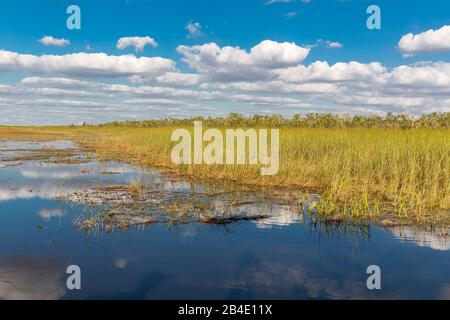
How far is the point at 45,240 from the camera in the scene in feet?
23.9

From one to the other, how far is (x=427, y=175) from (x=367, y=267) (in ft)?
21.5

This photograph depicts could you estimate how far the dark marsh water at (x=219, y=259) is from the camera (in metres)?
5.27

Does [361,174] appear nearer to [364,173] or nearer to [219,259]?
[364,173]

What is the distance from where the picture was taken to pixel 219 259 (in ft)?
21.1

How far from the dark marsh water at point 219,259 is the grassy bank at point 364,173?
4.49 ft

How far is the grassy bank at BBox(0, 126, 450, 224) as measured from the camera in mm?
9453

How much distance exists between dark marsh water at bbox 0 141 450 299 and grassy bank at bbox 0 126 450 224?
137 centimetres

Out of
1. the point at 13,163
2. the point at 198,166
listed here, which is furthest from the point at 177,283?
the point at 13,163

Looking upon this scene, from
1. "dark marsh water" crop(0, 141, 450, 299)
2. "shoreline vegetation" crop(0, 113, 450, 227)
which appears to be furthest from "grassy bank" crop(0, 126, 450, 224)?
"dark marsh water" crop(0, 141, 450, 299)

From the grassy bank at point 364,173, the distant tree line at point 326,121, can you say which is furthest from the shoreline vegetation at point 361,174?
the distant tree line at point 326,121

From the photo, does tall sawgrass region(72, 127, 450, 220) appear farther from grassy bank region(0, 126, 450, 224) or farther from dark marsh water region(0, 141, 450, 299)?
dark marsh water region(0, 141, 450, 299)
